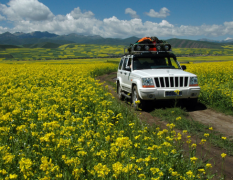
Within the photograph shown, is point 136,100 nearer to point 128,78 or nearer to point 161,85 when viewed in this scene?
point 161,85

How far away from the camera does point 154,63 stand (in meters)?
10.1

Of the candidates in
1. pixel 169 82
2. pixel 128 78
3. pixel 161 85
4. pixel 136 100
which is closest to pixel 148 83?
pixel 161 85

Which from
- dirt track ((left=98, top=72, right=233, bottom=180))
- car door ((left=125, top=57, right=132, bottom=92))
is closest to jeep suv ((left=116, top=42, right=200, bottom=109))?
car door ((left=125, top=57, right=132, bottom=92))

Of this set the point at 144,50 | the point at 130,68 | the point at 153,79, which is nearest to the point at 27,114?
the point at 153,79

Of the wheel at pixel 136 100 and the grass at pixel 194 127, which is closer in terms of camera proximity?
the grass at pixel 194 127

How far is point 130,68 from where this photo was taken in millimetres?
9961

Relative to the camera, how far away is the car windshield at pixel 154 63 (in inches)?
394

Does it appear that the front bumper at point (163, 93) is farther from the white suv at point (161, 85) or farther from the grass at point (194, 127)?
the grass at point (194, 127)

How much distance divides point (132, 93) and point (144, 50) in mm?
2530

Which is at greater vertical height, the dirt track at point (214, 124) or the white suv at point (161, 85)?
the white suv at point (161, 85)

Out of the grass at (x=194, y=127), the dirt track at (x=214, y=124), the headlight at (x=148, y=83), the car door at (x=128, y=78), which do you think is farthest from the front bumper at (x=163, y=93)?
the car door at (x=128, y=78)

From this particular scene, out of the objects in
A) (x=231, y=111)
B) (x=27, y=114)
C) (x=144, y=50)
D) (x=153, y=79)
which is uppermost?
(x=144, y=50)

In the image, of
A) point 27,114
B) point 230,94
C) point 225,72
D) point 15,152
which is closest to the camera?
point 15,152

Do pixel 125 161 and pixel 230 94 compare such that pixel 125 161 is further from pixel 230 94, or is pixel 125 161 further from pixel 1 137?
pixel 230 94
